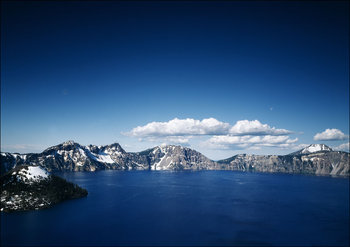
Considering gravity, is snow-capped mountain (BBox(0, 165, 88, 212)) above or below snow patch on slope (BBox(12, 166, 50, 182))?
below

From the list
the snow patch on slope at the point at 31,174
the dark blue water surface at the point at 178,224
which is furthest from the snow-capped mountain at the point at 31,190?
the dark blue water surface at the point at 178,224

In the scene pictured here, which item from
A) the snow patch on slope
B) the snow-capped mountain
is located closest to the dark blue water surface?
the snow-capped mountain

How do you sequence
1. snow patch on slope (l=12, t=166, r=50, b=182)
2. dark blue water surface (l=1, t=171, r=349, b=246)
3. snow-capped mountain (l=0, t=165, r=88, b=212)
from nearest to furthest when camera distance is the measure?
dark blue water surface (l=1, t=171, r=349, b=246) < snow-capped mountain (l=0, t=165, r=88, b=212) < snow patch on slope (l=12, t=166, r=50, b=182)

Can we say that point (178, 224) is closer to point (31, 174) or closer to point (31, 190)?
point (31, 190)

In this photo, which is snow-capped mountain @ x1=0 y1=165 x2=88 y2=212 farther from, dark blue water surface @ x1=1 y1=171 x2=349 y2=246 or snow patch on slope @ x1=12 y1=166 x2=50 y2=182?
dark blue water surface @ x1=1 y1=171 x2=349 y2=246

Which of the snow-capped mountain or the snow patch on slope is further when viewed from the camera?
the snow patch on slope

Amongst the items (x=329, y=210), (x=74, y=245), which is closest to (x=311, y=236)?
(x=329, y=210)

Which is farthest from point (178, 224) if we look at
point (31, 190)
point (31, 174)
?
point (31, 174)

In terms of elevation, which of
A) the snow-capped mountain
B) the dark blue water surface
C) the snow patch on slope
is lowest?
the dark blue water surface
